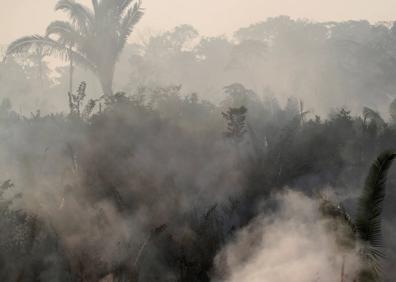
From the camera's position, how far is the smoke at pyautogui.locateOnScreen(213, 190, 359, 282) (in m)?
10.5

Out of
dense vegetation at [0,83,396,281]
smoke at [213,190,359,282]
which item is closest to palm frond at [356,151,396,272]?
smoke at [213,190,359,282]

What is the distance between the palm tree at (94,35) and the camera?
1681 centimetres

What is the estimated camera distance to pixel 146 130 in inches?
603

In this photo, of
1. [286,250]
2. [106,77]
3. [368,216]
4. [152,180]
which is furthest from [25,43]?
[368,216]

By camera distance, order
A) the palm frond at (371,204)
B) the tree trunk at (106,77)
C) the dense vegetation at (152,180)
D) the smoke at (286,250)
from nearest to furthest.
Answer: the palm frond at (371,204) → the smoke at (286,250) → the dense vegetation at (152,180) → the tree trunk at (106,77)

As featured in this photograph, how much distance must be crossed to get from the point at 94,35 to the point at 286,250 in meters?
9.78

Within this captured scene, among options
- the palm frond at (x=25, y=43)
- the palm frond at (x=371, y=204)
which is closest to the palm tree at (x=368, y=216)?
the palm frond at (x=371, y=204)

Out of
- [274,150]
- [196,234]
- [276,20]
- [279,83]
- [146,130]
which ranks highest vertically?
[276,20]

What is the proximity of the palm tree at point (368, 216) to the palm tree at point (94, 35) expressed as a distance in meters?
11.1

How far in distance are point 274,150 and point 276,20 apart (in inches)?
1330

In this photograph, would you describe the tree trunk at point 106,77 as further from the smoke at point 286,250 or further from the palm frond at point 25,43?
the smoke at point 286,250

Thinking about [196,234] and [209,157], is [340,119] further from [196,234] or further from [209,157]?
[196,234]

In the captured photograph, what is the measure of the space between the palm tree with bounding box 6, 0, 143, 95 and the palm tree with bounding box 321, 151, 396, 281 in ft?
36.5

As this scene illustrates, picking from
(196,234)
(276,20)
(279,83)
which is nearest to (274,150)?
(196,234)
